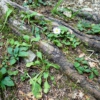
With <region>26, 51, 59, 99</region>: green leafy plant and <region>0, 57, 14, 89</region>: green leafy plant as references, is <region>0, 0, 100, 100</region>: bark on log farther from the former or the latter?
<region>0, 57, 14, 89</region>: green leafy plant

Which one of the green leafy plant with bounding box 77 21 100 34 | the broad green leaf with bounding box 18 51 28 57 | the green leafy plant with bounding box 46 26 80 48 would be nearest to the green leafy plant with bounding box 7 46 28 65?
the broad green leaf with bounding box 18 51 28 57

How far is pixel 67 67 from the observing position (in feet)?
10.2

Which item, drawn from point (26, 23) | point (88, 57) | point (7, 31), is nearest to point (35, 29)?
point (26, 23)

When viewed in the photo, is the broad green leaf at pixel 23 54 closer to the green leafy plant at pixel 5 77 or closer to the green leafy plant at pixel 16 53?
the green leafy plant at pixel 16 53

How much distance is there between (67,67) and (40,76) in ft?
1.46

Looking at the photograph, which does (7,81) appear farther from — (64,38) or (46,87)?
(64,38)

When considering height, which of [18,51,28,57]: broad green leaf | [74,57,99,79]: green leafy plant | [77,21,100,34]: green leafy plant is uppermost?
[77,21,100,34]: green leafy plant

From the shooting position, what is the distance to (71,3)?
461cm

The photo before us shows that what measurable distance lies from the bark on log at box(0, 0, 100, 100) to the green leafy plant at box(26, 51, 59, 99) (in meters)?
0.12

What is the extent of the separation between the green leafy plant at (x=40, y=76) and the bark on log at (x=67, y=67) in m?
0.12

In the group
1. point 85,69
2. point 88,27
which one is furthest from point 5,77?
point 88,27

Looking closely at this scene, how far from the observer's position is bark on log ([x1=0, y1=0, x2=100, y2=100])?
2936 mm

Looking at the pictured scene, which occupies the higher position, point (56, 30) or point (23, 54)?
point (56, 30)

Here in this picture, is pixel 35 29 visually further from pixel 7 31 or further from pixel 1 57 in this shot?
pixel 1 57
